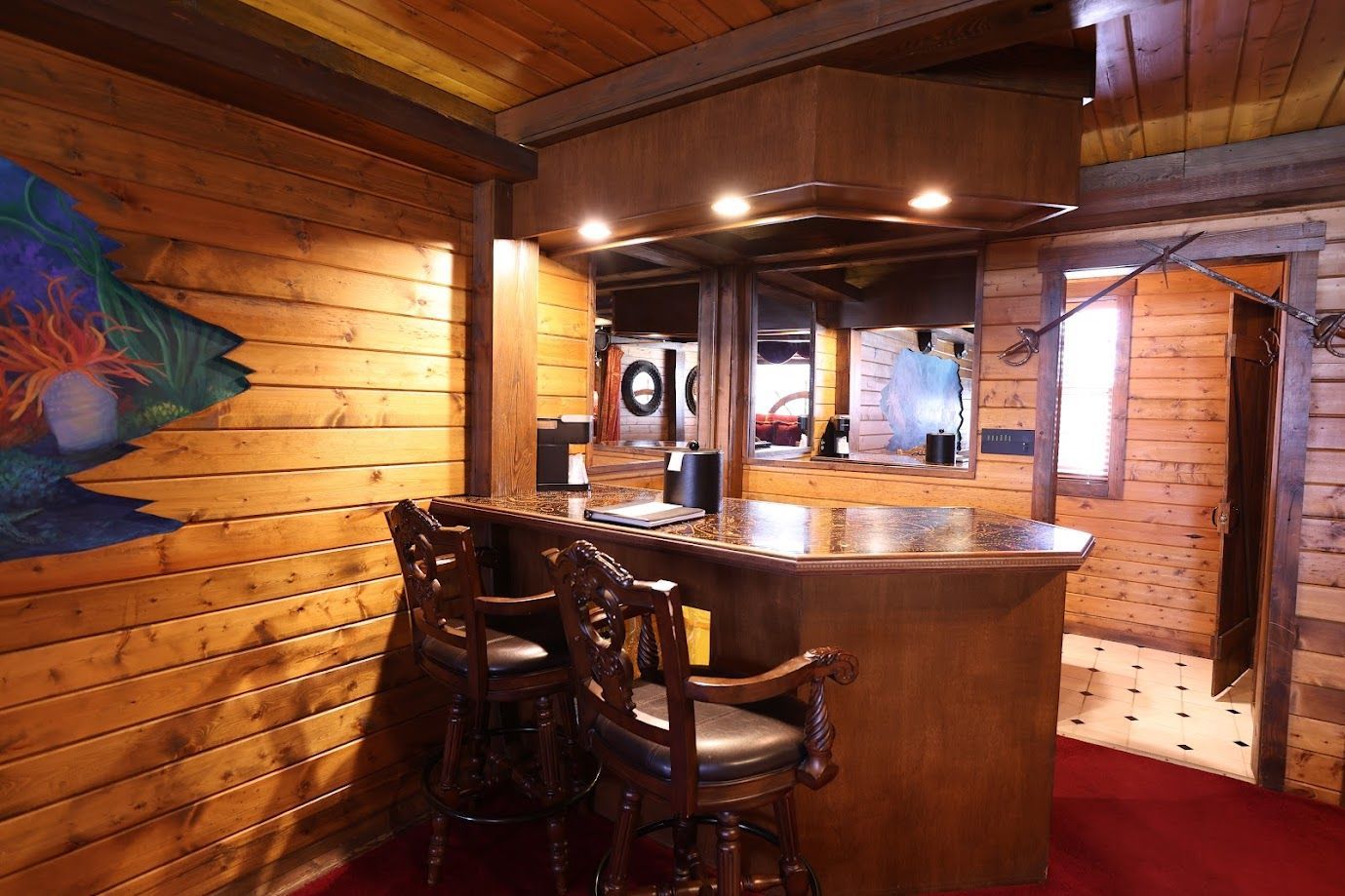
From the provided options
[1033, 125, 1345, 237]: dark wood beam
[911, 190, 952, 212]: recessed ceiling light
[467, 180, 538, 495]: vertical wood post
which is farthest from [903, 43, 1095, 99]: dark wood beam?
[467, 180, 538, 495]: vertical wood post

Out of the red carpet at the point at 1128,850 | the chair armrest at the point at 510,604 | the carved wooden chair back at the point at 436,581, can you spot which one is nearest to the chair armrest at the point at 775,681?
the chair armrest at the point at 510,604

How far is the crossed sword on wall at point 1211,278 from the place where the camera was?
2846mm

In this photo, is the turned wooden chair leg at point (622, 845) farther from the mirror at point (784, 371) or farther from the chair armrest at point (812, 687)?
the mirror at point (784, 371)

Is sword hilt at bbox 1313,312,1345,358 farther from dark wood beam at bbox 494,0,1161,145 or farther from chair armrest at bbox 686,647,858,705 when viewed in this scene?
chair armrest at bbox 686,647,858,705

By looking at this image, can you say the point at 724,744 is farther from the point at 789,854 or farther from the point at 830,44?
the point at 830,44

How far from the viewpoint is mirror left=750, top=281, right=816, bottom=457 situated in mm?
6035

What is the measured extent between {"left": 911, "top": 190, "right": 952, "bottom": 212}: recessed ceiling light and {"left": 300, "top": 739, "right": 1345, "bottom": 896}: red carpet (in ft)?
7.20

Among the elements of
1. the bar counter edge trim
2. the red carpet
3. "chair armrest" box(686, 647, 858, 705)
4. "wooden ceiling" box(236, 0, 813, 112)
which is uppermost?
"wooden ceiling" box(236, 0, 813, 112)

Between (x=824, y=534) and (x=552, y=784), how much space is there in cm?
116

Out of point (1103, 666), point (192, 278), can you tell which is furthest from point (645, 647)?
point (1103, 666)

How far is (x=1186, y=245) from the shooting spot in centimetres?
323

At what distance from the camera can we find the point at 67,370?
1889mm

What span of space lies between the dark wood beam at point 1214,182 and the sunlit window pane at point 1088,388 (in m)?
1.80

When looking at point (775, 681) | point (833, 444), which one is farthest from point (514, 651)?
point (833, 444)
